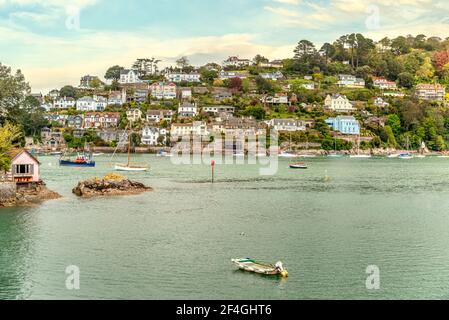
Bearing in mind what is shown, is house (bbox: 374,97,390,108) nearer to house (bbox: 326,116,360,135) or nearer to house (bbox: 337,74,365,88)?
house (bbox: 337,74,365,88)

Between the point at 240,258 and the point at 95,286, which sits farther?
the point at 240,258

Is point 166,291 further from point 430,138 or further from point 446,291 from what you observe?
point 430,138

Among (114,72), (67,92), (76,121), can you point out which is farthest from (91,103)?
(114,72)

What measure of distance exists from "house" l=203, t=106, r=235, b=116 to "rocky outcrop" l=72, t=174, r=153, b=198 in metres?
67.6

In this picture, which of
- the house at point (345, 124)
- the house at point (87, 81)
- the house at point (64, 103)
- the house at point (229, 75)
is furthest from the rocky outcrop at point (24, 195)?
the house at point (87, 81)

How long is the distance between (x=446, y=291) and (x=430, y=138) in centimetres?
10286

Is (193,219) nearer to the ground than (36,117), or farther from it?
nearer to the ground

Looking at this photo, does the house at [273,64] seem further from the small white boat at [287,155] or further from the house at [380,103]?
the small white boat at [287,155]

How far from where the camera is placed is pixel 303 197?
3925 centimetres

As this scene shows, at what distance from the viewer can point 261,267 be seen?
1898 centimetres

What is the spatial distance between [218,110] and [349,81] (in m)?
39.9

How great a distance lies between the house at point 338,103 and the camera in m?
115

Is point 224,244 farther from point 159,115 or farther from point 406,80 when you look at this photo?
point 406,80
